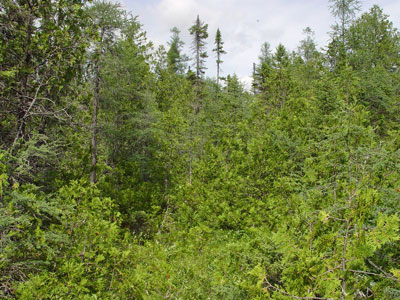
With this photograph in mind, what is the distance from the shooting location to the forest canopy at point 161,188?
8.19ft

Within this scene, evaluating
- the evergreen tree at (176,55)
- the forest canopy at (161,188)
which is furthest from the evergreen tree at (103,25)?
the evergreen tree at (176,55)

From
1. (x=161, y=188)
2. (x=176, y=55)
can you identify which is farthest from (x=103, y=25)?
(x=176, y=55)

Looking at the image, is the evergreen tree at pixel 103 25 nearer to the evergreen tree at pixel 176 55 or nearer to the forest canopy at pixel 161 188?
the forest canopy at pixel 161 188

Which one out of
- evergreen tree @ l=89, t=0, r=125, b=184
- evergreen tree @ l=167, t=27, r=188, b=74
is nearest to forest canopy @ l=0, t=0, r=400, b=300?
evergreen tree @ l=89, t=0, r=125, b=184

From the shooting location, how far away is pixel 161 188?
13.4 meters

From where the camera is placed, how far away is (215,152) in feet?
29.0

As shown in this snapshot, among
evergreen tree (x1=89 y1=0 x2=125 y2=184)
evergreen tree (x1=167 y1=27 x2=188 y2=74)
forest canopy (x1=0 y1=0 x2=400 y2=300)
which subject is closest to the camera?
forest canopy (x1=0 y1=0 x2=400 y2=300)

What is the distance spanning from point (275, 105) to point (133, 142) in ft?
25.6

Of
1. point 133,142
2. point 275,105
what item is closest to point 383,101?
point 275,105

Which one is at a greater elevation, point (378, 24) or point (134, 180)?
point (378, 24)

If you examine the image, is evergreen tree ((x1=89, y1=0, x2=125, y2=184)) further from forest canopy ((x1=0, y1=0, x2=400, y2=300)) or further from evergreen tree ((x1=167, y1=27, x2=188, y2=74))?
evergreen tree ((x1=167, y1=27, x2=188, y2=74))

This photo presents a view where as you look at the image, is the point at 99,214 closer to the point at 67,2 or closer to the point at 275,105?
the point at 67,2

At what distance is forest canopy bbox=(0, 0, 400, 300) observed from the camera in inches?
98.3

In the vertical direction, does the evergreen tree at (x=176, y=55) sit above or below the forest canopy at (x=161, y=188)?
above
